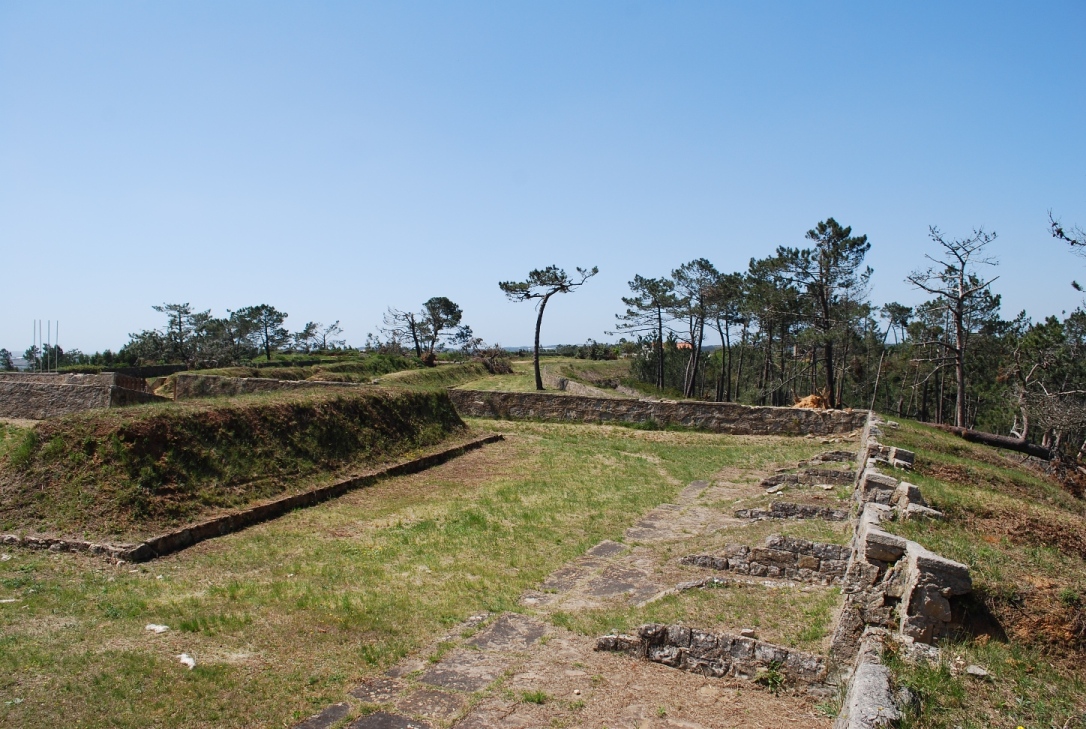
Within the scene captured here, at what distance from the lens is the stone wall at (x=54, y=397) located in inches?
→ 612

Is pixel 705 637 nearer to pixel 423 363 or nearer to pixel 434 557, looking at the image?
pixel 434 557

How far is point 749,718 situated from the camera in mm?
4559

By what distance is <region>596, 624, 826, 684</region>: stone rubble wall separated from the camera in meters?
4.99

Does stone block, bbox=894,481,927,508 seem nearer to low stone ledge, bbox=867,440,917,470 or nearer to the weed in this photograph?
the weed

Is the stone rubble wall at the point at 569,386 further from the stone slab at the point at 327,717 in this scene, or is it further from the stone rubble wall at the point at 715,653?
the stone slab at the point at 327,717

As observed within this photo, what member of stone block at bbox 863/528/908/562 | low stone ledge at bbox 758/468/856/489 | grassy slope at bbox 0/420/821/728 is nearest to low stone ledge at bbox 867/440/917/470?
low stone ledge at bbox 758/468/856/489

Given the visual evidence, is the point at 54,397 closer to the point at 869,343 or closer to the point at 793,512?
the point at 793,512

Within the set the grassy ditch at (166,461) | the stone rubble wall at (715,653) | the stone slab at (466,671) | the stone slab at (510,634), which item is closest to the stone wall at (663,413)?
the grassy ditch at (166,461)

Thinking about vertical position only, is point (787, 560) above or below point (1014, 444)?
below

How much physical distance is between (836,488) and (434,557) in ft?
22.3

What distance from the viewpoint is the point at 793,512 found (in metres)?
9.70

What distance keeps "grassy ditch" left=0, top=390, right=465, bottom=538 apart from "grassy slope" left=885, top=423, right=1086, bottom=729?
335 inches

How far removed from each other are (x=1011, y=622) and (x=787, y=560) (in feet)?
9.20

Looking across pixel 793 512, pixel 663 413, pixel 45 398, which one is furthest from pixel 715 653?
pixel 45 398
